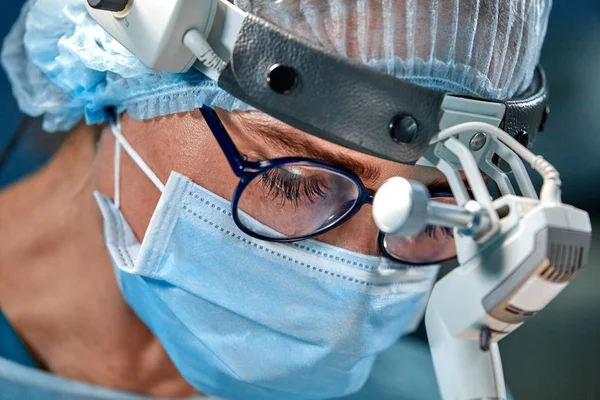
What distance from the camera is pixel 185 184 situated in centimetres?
97

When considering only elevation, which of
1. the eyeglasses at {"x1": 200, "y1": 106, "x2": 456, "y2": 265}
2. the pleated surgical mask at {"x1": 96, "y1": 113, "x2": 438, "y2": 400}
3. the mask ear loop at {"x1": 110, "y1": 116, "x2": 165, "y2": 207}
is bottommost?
the pleated surgical mask at {"x1": 96, "y1": 113, "x2": 438, "y2": 400}

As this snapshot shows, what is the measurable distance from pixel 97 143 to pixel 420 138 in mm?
702

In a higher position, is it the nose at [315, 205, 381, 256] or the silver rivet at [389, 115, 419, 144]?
the silver rivet at [389, 115, 419, 144]

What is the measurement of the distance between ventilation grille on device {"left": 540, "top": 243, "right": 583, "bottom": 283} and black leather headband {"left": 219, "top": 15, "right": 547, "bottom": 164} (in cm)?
26

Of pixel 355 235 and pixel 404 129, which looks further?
pixel 355 235

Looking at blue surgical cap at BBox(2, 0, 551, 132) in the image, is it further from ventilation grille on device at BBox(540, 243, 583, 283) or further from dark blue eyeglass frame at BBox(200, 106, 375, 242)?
ventilation grille on device at BBox(540, 243, 583, 283)

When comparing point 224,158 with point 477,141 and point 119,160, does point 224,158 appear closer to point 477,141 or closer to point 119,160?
point 119,160

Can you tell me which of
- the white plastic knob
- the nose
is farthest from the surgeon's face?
the white plastic knob

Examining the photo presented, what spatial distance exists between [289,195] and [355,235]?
0.12 meters

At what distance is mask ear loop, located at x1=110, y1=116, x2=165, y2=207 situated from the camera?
3.35ft

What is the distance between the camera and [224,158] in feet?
3.10

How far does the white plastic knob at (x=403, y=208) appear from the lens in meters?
0.61

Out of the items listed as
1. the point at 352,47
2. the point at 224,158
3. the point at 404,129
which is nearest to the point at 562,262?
the point at 404,129

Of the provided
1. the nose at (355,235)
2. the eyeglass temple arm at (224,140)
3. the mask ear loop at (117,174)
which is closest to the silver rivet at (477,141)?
the nose at (355,235)
